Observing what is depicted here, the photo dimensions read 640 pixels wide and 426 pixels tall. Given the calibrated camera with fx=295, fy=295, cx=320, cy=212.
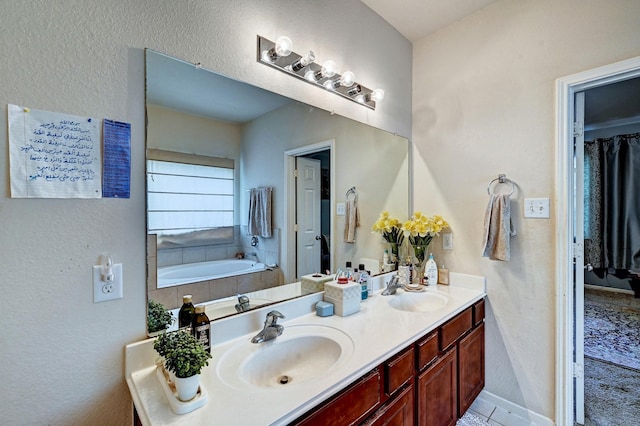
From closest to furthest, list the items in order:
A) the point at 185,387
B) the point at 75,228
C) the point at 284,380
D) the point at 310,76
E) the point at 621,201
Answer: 1. the point at 185,387
2. the point at 75,228
3. the point at 284,380
4. the point at 310,76
5. the point at 621,201

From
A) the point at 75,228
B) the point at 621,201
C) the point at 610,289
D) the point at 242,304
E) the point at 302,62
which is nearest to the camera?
the point at 75,228

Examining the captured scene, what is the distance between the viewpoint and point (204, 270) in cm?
128

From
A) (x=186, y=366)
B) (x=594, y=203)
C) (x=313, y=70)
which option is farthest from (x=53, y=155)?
(x=594, y=203)

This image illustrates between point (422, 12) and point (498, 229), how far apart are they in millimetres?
1519

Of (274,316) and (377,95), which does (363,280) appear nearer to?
(274,316)

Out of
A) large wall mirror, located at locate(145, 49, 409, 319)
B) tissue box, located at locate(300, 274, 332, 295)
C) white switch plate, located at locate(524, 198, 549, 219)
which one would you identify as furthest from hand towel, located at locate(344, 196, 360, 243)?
white switch plate, located at locate(524, 198, 549, 219)

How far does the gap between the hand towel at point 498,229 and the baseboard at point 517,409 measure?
932 millimetres

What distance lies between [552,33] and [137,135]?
2.24 metres

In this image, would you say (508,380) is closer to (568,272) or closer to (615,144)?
(568,272)

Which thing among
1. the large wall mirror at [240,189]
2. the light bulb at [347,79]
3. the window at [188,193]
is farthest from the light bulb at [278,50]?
the window at [188,193]

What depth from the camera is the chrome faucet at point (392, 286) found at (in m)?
1.89

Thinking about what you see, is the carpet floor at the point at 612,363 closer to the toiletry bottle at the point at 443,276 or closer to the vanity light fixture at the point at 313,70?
the toiletry bottle at the point at 443,276

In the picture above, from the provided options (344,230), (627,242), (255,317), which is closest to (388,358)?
(255,317)

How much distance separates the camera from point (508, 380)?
74.6 inches
